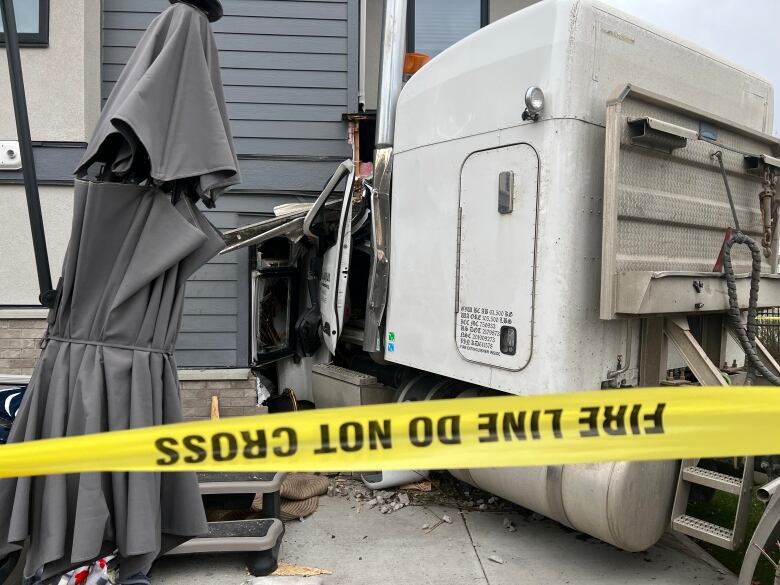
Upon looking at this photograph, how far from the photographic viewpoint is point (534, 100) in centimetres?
345

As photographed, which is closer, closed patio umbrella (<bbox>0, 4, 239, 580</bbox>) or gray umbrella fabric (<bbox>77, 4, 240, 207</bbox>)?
closed patio umbrella (<bbox>0, 4, 239, 580</bbox>)

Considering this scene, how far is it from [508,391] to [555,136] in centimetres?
147

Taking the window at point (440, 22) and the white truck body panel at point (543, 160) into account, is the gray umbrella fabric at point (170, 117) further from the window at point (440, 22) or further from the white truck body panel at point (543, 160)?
the window at point (440, 22)

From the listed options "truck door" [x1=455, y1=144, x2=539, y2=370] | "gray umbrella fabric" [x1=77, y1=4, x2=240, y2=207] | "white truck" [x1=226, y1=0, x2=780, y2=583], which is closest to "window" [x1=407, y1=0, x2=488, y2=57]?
"white truck" [x1=226, y1=0, x2=780, y2=583]

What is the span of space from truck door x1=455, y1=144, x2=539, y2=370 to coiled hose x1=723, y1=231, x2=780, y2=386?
3.94 ft

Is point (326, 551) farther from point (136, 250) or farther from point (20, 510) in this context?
→ point (136, 250)

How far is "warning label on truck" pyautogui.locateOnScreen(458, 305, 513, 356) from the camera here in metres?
3.75

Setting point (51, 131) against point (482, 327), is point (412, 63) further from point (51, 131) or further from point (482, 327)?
point (51, 131)

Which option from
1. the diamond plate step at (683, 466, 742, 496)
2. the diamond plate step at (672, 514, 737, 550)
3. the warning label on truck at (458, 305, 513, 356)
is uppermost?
the warning label on truck at (458, 305, 513, 356)

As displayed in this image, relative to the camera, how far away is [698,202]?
13.0 feet

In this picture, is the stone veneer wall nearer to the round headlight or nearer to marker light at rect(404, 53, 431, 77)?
marker light at rect(404, 53, 431, 77)

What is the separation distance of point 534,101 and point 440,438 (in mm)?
2131

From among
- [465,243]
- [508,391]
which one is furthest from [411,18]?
[508,391]

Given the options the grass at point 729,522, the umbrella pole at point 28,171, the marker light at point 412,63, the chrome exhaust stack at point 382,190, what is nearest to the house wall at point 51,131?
the chrome exhaust stack at point 382,190
